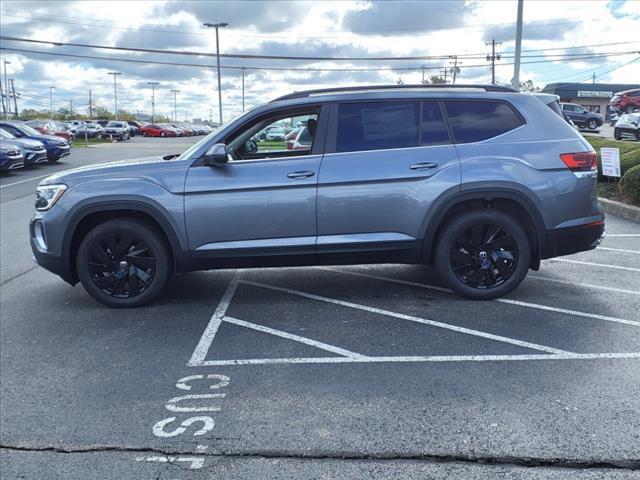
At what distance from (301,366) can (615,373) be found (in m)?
2.05

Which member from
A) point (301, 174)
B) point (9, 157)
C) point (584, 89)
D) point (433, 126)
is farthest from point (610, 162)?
point (584, 89)

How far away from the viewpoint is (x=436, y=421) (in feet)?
11.2

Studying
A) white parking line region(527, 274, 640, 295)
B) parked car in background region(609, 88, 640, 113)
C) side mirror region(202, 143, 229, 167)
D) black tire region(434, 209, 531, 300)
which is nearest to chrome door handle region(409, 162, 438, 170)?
black tire region(434, 209, 531, 300)

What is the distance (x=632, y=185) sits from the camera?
10508 millimetres

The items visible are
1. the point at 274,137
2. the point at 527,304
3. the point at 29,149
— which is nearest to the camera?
the point at 527,304

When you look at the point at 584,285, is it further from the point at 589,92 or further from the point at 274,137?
the point at 589,92

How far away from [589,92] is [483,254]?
214 feet

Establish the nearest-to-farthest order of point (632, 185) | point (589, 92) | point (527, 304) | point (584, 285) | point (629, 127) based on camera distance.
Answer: point (527, 304) → point (584, 285) → point (632, 185) → point (629, 127) → point (589, 92)

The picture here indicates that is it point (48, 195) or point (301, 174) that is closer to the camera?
point (301, 174)


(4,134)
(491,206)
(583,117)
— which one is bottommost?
(491,206)

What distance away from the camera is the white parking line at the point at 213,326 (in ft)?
14.7

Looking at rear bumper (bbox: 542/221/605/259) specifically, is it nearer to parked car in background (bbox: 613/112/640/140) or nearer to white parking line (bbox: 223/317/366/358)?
white parking line (bbox: 223/317/366/358)

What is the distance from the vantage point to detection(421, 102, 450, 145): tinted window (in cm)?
548

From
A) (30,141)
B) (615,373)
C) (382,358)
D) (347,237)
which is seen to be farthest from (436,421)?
(30,141)
